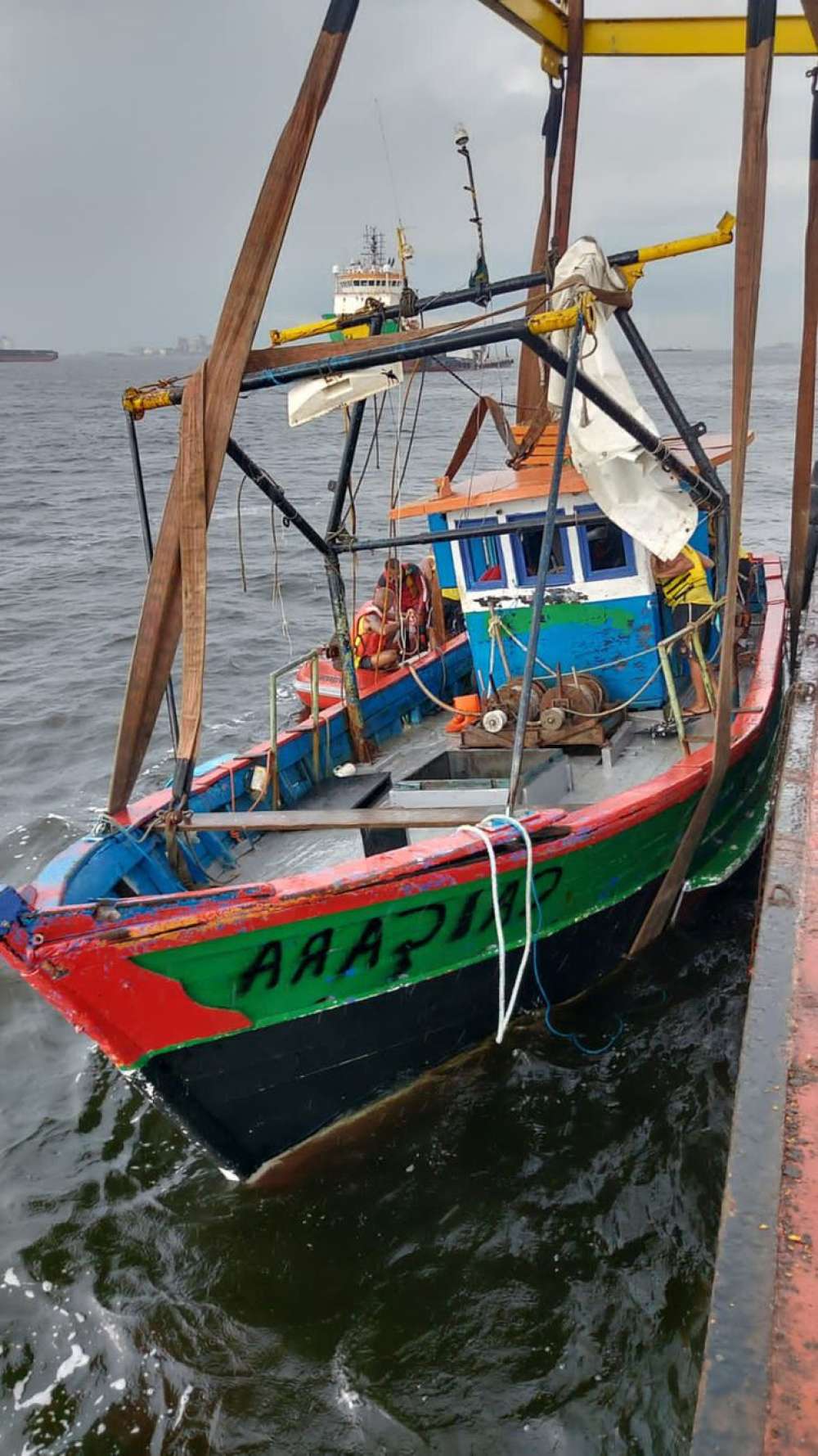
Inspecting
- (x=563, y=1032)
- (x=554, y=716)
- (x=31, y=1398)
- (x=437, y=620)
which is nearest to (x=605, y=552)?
(x=554, y=716)

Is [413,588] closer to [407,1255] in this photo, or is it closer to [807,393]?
[807,393]

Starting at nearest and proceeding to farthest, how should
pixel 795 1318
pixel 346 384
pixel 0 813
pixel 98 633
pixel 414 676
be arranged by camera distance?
pixel 795 1318 < pixel 346 384 < pixel 414 676 < pixel 0 813 < pixel 98 633

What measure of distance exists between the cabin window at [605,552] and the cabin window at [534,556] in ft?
0.48

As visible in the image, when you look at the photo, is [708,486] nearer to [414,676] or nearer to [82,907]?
[414,676]

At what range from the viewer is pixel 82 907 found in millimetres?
4895

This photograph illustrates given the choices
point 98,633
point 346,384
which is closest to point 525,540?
point 346,384

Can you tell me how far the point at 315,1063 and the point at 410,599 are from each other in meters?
7.56

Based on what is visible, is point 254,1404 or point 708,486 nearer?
point 254,1404

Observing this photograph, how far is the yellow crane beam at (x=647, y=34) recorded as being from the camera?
9.17 meters

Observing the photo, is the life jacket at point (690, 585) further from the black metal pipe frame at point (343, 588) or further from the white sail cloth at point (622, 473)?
the black metal pipe frame at point (343, 588)

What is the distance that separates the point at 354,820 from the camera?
581 cm

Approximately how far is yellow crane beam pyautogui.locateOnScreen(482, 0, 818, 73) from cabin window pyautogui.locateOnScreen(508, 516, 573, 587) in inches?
177

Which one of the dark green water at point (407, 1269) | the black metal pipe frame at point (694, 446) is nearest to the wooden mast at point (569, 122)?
the black metal pipe frame at point (694, 446)

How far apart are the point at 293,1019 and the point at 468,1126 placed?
159 centimetres
